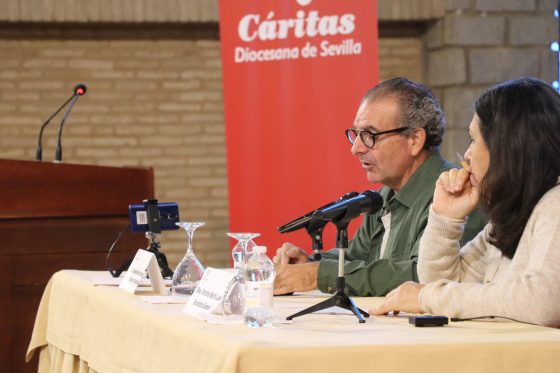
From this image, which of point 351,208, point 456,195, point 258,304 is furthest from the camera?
point 456,195

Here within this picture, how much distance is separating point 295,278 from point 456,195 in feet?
2.06

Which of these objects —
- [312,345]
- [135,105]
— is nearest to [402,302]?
[312,345]

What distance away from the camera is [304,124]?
224 inches

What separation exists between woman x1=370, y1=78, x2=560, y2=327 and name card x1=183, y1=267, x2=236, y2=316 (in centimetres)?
39

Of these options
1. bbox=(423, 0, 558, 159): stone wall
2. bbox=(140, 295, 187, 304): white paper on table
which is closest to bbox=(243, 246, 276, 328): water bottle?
bbox=(140, 295, 187, 304): white paper on table

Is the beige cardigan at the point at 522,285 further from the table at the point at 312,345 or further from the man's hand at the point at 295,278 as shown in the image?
the man's hand at the point at 295,278

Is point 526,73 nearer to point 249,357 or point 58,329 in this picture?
point 58,329

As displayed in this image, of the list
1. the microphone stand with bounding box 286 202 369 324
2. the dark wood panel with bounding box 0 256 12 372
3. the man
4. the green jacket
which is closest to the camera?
the microphone stand with bounding box 286 202 369 324

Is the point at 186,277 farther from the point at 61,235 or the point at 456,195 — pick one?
the point at 61,235

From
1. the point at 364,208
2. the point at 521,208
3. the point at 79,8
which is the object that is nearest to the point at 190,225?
the point at 364,208

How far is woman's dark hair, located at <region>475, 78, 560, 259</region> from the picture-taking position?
263cm

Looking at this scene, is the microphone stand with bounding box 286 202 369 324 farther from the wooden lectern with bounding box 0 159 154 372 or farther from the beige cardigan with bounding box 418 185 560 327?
the wooden lectern with bounding box 0 159 154 372

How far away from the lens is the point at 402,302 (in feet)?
8.87

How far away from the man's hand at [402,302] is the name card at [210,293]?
0.38m
